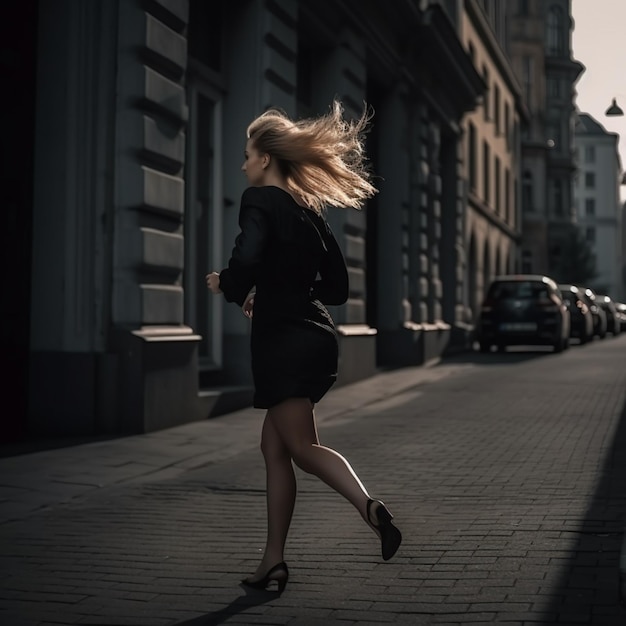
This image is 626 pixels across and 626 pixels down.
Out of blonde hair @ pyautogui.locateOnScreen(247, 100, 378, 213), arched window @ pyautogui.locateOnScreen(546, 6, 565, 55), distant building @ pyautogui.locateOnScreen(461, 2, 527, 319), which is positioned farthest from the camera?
arched window @ pyautogui.locateOnScreen(546, 6, 565, 55)

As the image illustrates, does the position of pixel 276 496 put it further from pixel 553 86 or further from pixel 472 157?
pixel 553 86

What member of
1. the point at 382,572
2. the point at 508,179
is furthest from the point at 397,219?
the point at 508,179

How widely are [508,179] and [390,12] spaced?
79.6 ft

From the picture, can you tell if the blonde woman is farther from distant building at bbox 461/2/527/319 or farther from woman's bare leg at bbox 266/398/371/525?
distant building at bbox 461/2/527/319

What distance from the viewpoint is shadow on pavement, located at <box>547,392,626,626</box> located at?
4148 mm

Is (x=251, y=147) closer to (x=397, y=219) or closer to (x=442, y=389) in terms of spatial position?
(x=442, y=389)

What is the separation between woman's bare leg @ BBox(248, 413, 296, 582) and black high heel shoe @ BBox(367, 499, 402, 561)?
0.34 metres

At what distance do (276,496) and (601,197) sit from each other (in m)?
124

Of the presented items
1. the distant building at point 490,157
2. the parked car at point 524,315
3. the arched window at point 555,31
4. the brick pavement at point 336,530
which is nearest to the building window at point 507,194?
the distant building at point 490,157

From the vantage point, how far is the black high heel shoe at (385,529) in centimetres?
443

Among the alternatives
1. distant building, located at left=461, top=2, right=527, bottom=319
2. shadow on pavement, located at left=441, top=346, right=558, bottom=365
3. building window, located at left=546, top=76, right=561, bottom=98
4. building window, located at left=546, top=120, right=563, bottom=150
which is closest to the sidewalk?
shadow on pavement, located at left=441, top=346, right=558, bottom=365

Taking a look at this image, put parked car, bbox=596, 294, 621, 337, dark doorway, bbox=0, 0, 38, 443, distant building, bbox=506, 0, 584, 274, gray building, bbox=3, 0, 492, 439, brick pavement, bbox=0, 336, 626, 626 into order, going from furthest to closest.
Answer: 1. distant building, bbox=506, 0, 584, 274
2. parked car, bbox=596, 294, 621, 337
3. gray building, bbox=3, 0, 492, 439
4. dark doorway, bbox=0, 0, 38, 443
5. brick pavement, bbox=0, 336, 626, 626

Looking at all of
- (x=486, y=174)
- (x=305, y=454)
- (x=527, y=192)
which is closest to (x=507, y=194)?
(x=486, y=174)

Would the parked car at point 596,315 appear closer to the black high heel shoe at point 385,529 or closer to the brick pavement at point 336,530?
the brick pavement at point 336,530
